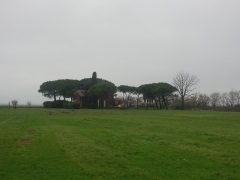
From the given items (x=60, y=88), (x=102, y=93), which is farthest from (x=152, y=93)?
(x=60, y=88)

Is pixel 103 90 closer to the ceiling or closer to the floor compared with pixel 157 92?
closer to the ceiling

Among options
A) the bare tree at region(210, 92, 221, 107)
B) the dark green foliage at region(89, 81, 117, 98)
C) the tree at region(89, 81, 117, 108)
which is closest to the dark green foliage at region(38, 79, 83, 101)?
the tree at region(89, 81, 117, 108)

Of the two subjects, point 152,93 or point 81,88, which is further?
point 81,88

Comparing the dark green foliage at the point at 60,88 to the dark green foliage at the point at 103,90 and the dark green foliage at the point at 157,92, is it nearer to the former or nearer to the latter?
the dark green foliage at the point at 103,90

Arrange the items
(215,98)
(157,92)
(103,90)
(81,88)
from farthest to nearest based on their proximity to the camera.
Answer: (215,98) → (81,88) → (157,92) → (103,90)

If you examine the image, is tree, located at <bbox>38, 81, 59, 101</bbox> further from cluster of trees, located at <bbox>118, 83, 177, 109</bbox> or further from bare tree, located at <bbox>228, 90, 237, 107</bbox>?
bare tree, located at <bbox>228, 90, 237, 107</bbox>

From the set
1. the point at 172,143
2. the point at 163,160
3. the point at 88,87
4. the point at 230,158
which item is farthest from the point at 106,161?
the point at 88,87

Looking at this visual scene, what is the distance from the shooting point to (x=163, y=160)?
1284 cm

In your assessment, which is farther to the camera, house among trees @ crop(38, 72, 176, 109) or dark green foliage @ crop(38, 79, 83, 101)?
dark green foliage @ crop(38, 79, 83, 101)

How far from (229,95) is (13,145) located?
432 feet

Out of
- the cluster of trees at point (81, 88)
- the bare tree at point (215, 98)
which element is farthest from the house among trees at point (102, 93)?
the bare tree at point (215, 98)

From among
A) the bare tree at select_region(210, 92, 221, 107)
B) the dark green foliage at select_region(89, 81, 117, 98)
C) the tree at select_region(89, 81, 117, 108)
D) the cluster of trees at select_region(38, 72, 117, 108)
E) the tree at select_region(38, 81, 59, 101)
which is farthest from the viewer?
the bare tree at select_region(210, 92, 221, 107)

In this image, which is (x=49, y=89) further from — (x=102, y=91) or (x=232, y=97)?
(x=232, y=97)

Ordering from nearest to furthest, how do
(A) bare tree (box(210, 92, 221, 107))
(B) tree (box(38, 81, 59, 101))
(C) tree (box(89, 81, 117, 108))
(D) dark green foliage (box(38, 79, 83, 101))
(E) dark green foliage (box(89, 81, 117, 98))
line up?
1. (E) dark green foliage (box(89, 81, 117, 98))
2. (C) tree (box(89, 81, 117, 108))
3. (D) dark green foliage (box(38, 79, 83, 101))
4. (B) tree (box(38, 81, 59, 101))
5. (A) bare tree (box(210, 92, 221, 107))
